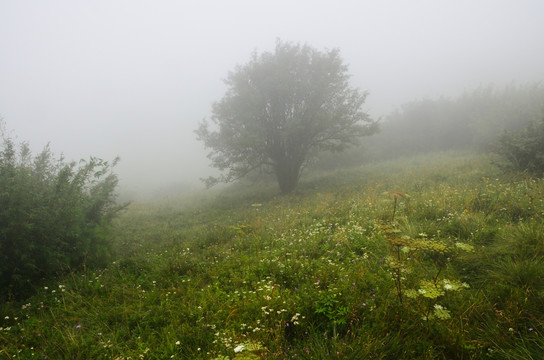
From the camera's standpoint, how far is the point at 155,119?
302 ft

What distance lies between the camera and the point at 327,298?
3.85m

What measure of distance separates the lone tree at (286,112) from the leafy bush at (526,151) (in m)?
6.68

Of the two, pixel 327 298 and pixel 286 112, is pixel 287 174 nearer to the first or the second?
pixel 286 112

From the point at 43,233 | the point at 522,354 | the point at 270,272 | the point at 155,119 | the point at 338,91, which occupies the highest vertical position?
the point at 155,119

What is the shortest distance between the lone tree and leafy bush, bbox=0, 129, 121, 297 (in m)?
8.54

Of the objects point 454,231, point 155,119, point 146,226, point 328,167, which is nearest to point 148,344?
point 454,231

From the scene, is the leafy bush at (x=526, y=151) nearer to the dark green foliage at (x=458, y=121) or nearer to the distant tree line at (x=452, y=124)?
the distant tree line at (x=452, y=124)

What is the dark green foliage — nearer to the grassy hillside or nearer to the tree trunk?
the tree trunk

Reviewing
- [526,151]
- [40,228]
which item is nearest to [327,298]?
[40,228]

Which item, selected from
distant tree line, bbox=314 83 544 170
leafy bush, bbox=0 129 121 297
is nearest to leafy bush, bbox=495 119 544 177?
distant tree line, bbox=314 83 544 170

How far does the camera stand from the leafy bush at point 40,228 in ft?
18.3

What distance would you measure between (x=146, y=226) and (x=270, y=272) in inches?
407

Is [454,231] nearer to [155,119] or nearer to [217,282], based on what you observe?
[217,282]

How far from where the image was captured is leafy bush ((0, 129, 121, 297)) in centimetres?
558
